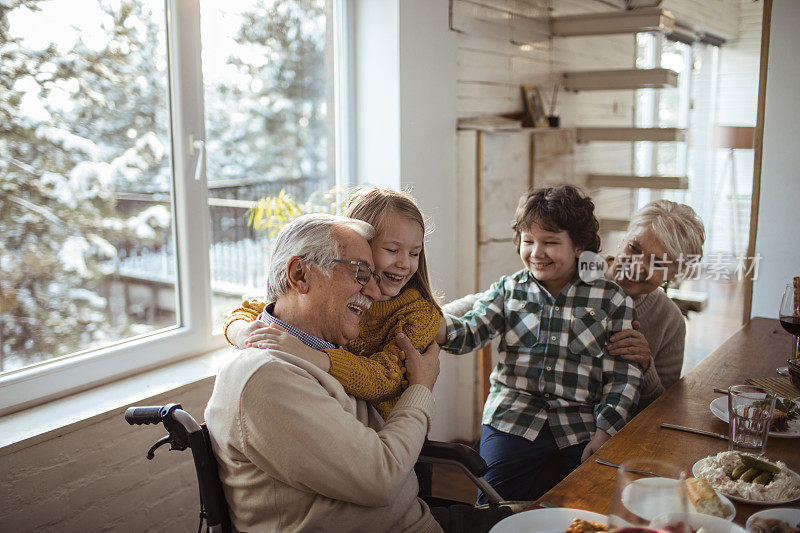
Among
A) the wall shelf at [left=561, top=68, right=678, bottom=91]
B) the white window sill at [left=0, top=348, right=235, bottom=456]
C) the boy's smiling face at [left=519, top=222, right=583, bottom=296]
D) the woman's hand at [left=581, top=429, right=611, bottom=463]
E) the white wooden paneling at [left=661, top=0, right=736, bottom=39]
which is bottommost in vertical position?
the woman's hand at [left=581, top=429, right=611, bottom=463]

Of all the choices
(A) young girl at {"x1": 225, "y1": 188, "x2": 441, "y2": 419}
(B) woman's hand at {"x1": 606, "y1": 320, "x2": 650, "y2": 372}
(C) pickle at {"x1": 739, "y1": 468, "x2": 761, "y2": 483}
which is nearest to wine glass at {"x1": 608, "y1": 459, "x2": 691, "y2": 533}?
(C) pickle at {"x1": 739, "y1": 468, "x2": 761, "y2": 483}

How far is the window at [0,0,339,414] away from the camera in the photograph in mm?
2137

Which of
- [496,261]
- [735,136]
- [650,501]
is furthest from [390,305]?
[735,136]

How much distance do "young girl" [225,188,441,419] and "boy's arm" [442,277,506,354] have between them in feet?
0.42

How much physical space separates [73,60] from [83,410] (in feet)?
3.48

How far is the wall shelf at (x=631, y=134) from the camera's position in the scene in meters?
3.93

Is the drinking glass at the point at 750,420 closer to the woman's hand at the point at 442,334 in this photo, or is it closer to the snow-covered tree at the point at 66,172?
the woman's hand at the point at 442,334

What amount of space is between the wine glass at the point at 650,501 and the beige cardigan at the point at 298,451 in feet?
1.94

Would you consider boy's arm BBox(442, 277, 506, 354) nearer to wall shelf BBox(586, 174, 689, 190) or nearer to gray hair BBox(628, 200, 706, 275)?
gray hair BBox(628, 200, 706, 275)

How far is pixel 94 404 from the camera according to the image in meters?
2.19

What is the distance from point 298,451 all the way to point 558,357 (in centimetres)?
101

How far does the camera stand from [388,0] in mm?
3070

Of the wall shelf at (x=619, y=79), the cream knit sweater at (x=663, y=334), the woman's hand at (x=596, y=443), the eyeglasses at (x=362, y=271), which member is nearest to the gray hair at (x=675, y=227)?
the cream knit sweater at (x=663, y=334)

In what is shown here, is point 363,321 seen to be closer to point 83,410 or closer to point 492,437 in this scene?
point 492,437
